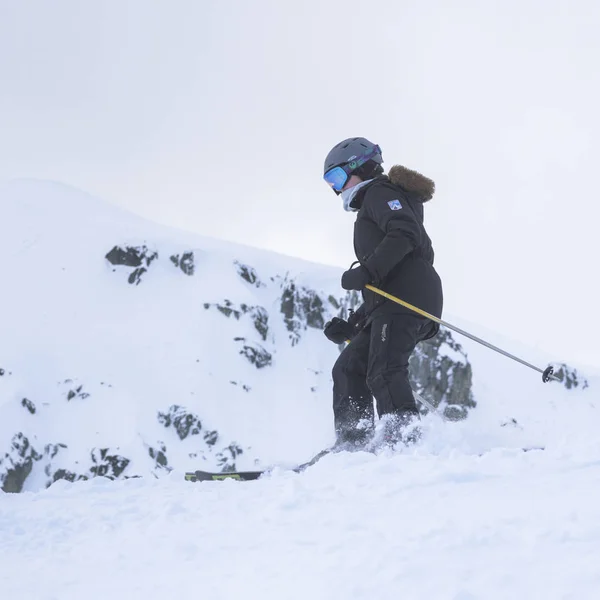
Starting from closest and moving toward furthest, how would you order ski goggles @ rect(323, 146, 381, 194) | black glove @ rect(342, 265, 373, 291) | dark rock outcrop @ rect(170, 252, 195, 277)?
black glove @ rect(342, 265, 373, 291)
ski goggles @ rect(323, 146, 381, 194)
dark rock outcrop @ rect(170, 252, 195, 277)

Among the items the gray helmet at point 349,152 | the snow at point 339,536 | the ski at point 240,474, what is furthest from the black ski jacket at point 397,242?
Answer: the snow at point 339,536

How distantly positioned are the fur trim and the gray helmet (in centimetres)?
31

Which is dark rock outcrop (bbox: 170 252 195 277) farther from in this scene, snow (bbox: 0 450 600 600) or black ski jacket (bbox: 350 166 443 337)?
snow (bbox: 0 450 600 600)

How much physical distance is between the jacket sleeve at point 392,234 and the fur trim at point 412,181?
0.62 feet

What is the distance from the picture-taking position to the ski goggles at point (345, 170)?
5.88 metres

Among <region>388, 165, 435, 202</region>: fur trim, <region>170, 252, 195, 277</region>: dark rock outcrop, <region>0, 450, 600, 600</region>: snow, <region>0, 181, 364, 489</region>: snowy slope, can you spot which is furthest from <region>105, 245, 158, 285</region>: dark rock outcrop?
<region>0, 450, 600, 600</region>: snow

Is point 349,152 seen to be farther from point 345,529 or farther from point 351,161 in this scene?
point 345,529

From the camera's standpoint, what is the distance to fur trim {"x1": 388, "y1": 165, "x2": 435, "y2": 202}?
5637mm

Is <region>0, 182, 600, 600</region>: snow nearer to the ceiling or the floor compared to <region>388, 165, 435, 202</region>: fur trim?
nearer to the floor

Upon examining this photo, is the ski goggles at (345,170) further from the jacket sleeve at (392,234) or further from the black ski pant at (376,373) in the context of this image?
the black ski pant at (376,373)

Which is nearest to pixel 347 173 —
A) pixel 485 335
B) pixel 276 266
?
pixel 276 266

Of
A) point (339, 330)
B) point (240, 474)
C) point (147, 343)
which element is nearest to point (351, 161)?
point (339, 330)

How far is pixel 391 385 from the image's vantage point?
17.2 feet

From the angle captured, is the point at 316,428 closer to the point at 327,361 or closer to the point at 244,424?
the point at 244,424
